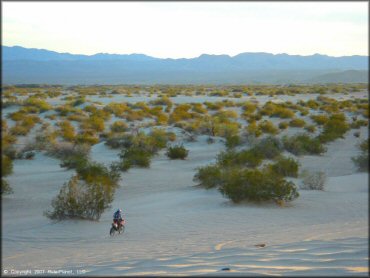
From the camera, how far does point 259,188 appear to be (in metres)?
13.2

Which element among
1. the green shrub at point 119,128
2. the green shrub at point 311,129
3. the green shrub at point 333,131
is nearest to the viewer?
the green shrub at point 333,131

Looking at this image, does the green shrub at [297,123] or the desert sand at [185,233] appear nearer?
the desert sand at [185,233]

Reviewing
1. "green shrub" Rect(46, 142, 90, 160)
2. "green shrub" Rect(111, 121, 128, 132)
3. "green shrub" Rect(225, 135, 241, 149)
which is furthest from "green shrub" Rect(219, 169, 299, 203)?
"green shrub" Rect(111, 121, 128, 132)

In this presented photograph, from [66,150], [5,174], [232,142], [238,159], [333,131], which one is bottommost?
[66,150]

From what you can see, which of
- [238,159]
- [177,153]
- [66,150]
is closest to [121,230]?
[238,159]

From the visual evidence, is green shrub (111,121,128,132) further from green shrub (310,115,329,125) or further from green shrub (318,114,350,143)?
green shrub (310,115,329,125)

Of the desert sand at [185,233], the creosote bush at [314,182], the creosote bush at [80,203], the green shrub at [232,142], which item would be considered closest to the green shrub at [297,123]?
the green shrub at [232,142]

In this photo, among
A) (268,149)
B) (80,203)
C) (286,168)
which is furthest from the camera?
(268,149)

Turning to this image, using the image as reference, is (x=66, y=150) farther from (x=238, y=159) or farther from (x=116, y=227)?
(x=116, y=227)

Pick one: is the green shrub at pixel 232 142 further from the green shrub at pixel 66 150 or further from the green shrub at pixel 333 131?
the green shrub at pixel 66 150

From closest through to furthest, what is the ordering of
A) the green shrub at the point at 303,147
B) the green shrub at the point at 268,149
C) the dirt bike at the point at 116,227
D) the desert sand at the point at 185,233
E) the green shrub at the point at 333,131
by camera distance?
the desert sand at the point at 185,233 < the dirt bike at the point at 116,227 < the green shrub at the point at 268,149 < the green shrub at the point at 303,147 < the green shrub at the point at 333,131

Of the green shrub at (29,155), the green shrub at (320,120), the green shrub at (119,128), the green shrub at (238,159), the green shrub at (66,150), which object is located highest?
the green shrub at (320,120)

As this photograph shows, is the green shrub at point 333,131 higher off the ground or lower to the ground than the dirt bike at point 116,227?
higher

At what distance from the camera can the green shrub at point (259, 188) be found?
1310 centimetres
